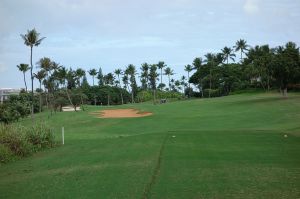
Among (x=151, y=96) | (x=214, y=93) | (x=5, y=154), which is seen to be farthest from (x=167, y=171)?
(x=151, y=96)

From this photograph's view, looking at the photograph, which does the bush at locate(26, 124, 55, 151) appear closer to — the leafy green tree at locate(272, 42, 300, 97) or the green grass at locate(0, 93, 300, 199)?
the green grass at locate(0, 93, 300, 199)

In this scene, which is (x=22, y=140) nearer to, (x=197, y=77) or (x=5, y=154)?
(x=5, y=154)

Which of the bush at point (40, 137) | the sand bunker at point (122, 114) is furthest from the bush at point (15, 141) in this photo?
the sand bunker at point (122, 114)

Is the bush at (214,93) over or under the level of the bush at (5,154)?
over

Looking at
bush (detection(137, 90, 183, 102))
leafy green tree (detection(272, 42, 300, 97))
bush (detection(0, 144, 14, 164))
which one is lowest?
bush (detection(0, 144, 14, 164))

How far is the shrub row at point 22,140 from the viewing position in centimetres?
2212

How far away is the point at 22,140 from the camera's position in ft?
78.4

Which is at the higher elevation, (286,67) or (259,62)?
(259,62)

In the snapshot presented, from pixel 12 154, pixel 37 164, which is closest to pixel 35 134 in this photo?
pixel 12 154

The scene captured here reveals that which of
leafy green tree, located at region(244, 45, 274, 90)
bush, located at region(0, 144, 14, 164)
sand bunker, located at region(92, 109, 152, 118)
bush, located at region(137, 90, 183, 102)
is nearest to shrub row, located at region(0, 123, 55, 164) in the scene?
bush, located at region(0, 144, 14, 164)

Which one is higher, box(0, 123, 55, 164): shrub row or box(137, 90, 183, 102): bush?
box(137, 90, 183, 102): bush

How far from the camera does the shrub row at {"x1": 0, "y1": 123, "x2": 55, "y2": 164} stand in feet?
72.6

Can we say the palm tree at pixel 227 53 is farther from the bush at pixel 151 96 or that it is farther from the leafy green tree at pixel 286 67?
the leafy green tree at pixel 286 67

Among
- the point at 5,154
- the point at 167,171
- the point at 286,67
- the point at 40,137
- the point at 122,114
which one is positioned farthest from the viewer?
the point at 122,114
